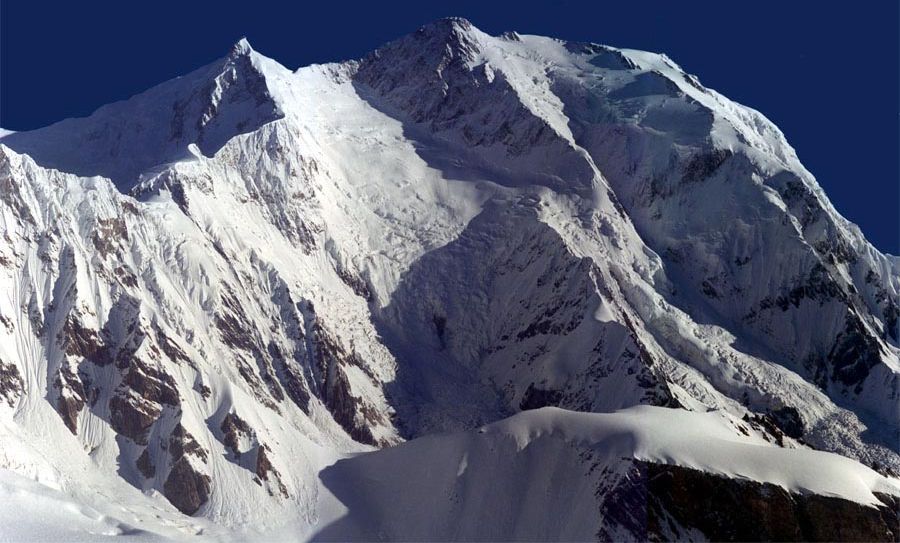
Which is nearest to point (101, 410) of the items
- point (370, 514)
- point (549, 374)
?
point (370, 514)

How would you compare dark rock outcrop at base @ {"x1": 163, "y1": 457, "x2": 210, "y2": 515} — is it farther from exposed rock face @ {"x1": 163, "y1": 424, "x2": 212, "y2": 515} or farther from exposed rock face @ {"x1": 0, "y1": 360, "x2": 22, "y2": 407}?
exposed rock face @ {"x1": 0, "y1": 360, "x2": 22, "y2": 407}

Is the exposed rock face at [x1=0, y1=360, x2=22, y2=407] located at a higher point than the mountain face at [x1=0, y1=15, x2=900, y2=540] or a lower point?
higher

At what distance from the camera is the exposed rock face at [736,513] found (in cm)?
14175

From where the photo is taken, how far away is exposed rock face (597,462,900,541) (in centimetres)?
14175

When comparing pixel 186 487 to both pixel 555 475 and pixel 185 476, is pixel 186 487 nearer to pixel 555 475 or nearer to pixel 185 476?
pixel 185 476

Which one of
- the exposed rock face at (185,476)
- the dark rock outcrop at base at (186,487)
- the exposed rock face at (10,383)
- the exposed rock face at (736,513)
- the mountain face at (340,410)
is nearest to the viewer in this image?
the exposed rock face at (736,513)

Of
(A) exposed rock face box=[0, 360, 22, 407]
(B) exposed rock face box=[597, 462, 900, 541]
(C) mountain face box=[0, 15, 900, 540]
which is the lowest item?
(B) exposed rock face box=[597, 462, 900, 541]

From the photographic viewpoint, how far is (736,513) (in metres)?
143

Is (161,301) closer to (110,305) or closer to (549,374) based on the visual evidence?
(110,305)

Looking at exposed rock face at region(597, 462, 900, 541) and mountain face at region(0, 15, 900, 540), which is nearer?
exposed rock face at region(597, 462, 900, 541)

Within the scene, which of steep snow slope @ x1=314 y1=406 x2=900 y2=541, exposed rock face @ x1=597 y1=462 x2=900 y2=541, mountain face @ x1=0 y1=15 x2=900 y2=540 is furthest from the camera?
mountain face @ x1=0 y1=15 x2=900 y2=540

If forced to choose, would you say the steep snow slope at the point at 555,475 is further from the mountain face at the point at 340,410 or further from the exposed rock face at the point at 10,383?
the exposed rock face at the point at 10,383

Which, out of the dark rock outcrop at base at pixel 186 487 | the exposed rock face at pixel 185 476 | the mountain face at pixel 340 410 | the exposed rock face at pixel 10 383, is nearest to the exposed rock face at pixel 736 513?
the mountain face at pixel 340 410

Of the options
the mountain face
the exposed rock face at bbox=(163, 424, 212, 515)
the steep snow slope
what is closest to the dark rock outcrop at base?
the exposed rock face at bbox=(163, 424, 212, 515)
